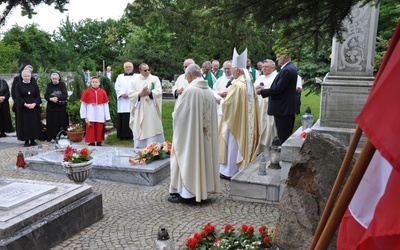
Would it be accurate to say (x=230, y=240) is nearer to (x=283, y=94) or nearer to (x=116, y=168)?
(x=116, y=168)

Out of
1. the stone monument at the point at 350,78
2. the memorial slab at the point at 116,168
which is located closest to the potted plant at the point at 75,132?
the memorial slab at the point at 116,168

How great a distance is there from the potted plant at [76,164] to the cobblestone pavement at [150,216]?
1.77ft

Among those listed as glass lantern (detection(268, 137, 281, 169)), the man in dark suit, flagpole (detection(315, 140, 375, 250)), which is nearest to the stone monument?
glass lantern (detection(268, 137, 281, 169))

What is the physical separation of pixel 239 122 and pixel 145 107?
2.67m

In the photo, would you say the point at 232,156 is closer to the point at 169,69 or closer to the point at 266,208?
the point at 266,208

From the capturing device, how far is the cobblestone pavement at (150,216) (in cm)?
462

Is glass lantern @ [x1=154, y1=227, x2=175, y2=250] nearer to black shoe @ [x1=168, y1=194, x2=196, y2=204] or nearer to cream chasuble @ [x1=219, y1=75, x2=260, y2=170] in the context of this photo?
black shoe @ [x1=168, y1=194, x2=196, y2=204]

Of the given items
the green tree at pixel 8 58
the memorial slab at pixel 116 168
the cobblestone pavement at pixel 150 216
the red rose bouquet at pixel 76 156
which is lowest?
the cobblestone pavement at pixel 150 216

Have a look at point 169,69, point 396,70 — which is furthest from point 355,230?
point 169,69

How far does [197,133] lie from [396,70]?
427cm

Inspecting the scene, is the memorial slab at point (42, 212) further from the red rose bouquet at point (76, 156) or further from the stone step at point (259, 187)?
the stone step at point (259, 187)

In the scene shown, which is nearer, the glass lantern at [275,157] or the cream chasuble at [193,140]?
the cream chasuble at [193,140]

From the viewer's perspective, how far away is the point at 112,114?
11.7m

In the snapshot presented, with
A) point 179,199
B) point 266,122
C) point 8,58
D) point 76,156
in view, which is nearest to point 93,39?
point 8,58
